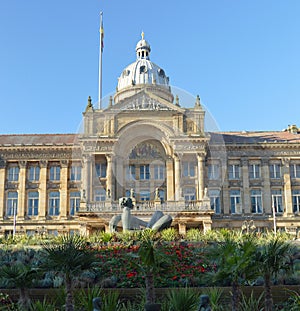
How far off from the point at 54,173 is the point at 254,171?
22.9 meters

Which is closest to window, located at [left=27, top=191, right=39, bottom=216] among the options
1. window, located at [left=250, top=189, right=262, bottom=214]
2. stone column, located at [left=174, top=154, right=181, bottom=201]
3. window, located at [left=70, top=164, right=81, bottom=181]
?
window, located at [left=70, top=164, right=81, bottom=181]

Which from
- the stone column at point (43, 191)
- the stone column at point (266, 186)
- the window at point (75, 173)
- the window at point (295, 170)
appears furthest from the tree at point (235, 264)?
the window at point (295, 170)

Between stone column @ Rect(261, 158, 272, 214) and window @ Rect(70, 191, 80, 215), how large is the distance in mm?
20916

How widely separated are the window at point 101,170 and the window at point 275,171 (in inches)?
753

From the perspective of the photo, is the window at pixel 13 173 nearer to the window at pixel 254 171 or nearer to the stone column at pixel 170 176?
the stone column at pixel 170 176

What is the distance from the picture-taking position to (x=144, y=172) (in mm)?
60156

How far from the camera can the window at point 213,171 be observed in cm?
6022

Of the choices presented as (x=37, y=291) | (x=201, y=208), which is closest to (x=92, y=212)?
(x=201, y=208)

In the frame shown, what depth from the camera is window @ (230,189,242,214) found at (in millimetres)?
59781

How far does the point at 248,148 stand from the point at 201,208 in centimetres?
1268

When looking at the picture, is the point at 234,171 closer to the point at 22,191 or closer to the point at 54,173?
the point at 54,173

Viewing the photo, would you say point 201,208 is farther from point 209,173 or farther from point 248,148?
point 248,148

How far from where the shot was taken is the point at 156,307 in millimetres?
12461

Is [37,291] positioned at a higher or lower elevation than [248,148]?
lower
